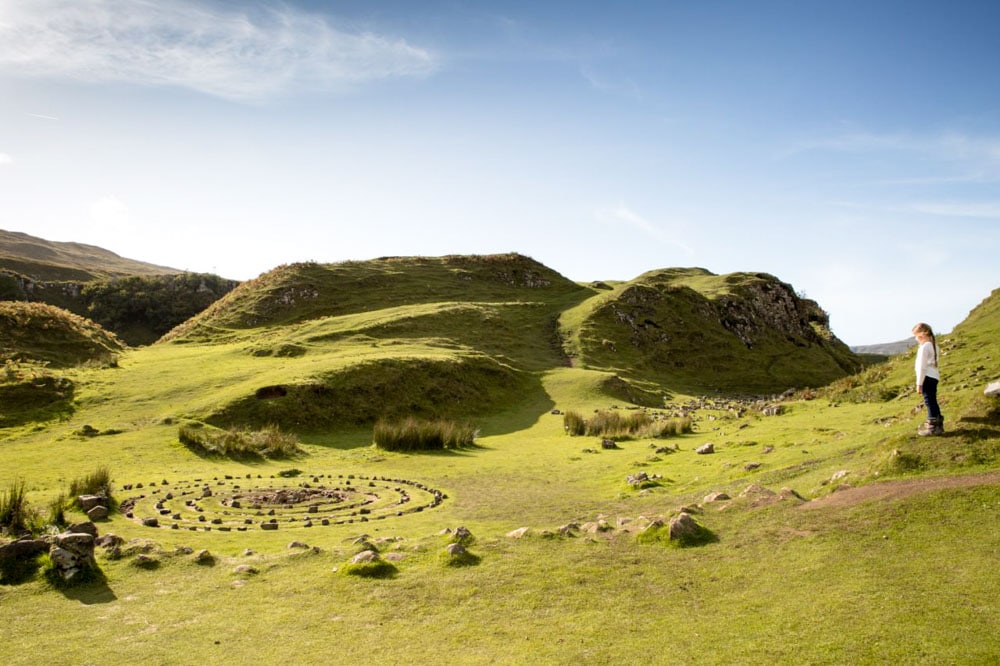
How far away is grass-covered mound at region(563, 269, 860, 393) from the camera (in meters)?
65.8

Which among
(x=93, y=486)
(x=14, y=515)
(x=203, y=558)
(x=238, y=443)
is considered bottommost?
(x=238, y=443)

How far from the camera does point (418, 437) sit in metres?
29.7

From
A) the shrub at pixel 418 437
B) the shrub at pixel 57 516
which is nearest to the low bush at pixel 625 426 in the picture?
the shrub at pixel 418 437

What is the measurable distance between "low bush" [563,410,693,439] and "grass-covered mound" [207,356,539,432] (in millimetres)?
10044

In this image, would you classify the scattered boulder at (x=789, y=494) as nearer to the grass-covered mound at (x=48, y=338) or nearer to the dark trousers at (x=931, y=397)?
the dark trousers at (x=931, y=397)

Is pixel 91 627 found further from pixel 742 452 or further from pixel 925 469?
pixel 742 452

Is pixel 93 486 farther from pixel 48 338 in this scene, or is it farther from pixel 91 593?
pixel 48 338

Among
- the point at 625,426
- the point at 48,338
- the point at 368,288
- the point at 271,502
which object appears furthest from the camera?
the point at 368,288

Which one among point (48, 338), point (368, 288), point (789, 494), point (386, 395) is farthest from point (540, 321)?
point (789, 494)

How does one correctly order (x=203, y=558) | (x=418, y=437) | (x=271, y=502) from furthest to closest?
(x=418, y=437)
(x=271, y=502)
(x=203, y=558)

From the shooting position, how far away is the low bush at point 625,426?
2958 centimetres

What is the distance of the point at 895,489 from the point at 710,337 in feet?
215

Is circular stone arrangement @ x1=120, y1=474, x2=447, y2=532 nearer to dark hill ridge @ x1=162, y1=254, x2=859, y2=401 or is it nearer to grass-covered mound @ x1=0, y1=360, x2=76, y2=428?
grass-covered mound @ x1=0, y1=360, x2=76, y2=428

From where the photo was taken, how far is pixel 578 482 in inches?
826
